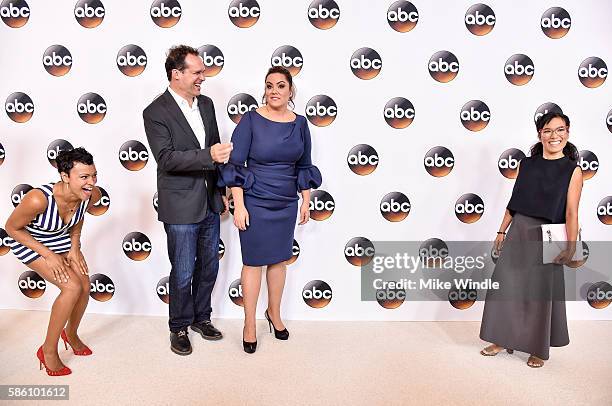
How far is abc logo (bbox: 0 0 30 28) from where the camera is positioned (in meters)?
A: 3.12

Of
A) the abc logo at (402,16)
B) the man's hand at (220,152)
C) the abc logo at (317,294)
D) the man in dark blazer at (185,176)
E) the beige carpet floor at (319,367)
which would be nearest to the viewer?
the beige carpet floor at (319,367)

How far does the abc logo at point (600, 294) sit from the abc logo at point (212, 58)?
280cm

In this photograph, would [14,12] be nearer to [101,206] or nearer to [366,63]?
[101,206]

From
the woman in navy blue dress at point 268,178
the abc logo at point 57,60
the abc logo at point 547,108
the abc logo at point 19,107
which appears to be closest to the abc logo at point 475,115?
the abc logo at point 547,108

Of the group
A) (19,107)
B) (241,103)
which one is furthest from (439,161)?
(19,107)

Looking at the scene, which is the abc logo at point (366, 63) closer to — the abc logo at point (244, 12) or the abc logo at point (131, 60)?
the abc logo at point (244, 12)

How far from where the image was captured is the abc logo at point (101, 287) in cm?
332

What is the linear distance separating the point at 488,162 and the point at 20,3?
3.10m

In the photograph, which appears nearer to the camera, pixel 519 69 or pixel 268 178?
pixel 268 178

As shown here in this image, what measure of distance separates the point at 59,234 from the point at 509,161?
8.67 ft

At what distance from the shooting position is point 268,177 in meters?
2.69

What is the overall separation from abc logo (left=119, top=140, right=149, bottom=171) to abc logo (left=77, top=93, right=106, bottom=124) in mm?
242

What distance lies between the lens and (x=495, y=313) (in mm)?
2729

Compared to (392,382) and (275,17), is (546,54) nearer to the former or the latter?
(275,17)
